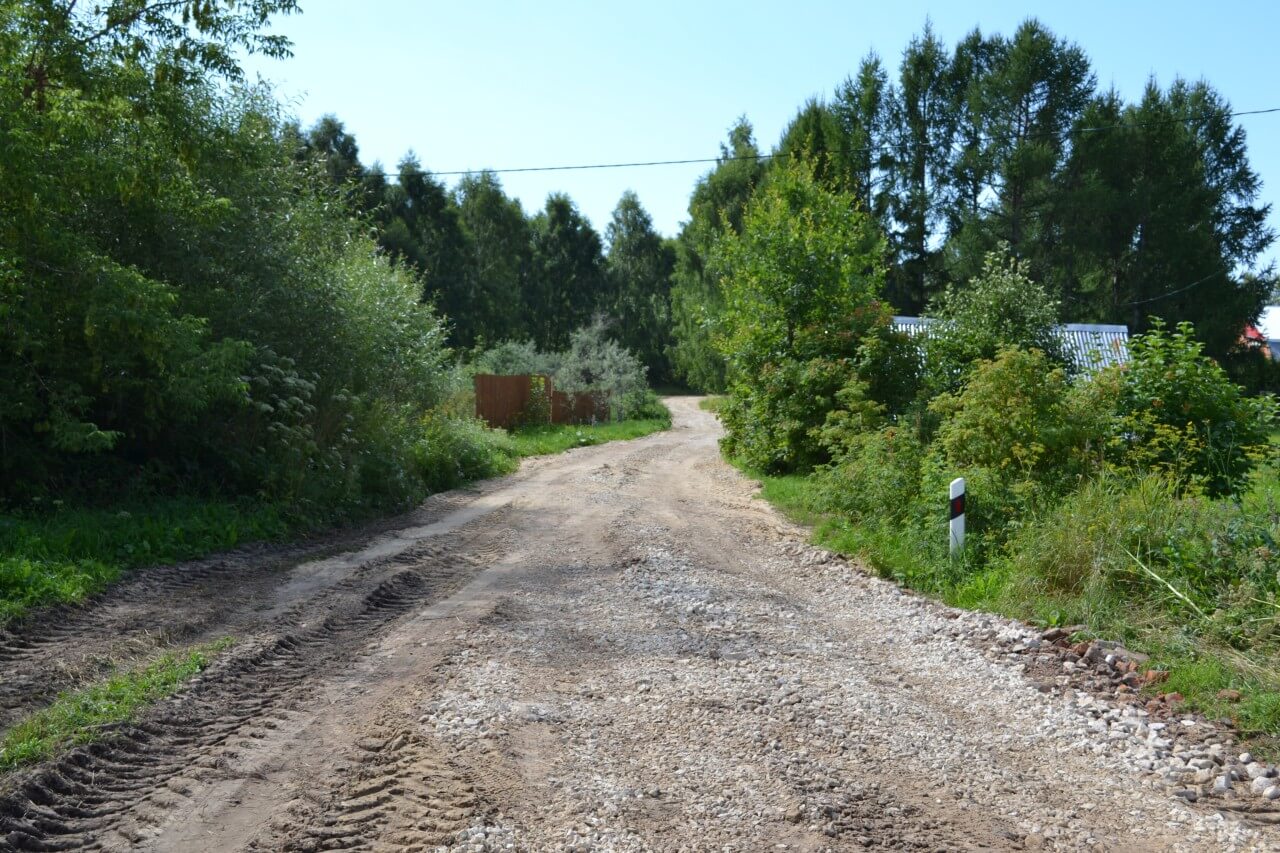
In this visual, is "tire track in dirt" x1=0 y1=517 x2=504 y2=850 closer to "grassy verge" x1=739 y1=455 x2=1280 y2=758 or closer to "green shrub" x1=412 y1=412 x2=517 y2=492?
"grassy verge" x1=739 y1=455 x2=1280 y2=758

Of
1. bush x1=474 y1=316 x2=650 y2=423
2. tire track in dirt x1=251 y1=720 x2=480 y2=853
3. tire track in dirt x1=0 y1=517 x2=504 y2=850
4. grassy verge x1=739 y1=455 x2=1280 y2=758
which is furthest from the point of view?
bush x1=474 y1=316 x2=650 y2=423

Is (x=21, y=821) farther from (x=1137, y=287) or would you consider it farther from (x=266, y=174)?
(x=1137, y=287)

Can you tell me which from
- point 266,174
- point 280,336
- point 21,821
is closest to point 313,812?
point 21,821

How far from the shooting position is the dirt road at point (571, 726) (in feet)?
13.7

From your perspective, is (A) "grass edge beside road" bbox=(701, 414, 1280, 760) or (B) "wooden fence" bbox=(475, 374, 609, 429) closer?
(A) "grass edge beside road" bbox=(701, 414, 1280, 760)

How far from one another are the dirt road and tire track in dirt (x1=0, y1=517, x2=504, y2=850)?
19mm

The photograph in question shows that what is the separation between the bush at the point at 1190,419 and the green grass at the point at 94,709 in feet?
29.6

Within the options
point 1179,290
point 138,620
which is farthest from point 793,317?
point 1179,290

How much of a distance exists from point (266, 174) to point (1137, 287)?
41.9 metres

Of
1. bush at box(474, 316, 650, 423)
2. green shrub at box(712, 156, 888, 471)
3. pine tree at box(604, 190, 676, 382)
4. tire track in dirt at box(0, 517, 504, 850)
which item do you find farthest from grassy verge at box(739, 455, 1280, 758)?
pine tree at box(604, 190, 676, 382)

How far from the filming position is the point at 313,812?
14.0 feet

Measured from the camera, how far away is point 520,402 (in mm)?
32656

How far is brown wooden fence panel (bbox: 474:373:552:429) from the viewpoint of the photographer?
100 ft

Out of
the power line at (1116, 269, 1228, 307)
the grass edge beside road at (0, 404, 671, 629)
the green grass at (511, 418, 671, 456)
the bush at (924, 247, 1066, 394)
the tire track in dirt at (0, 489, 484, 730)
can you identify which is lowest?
the green grass at (511, 418, 671, 456)
